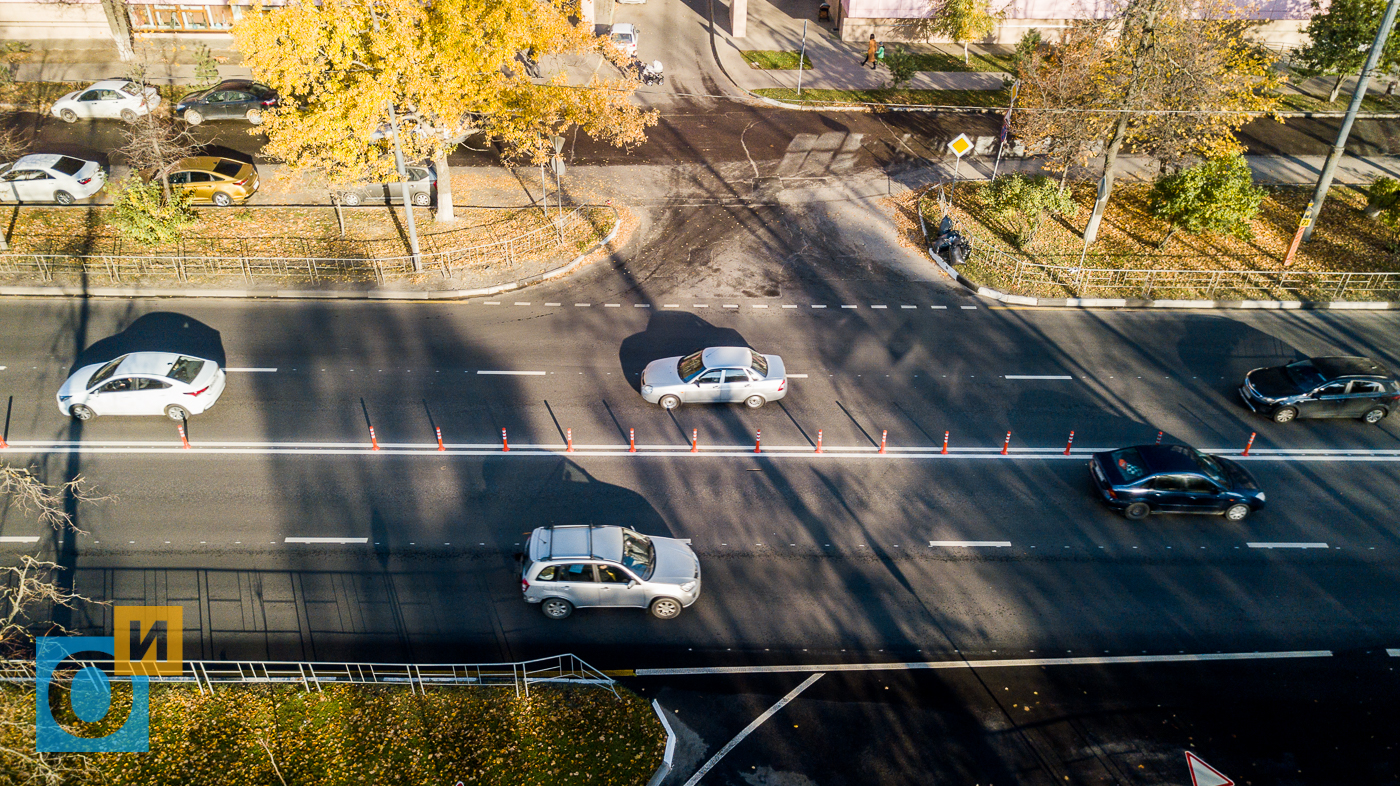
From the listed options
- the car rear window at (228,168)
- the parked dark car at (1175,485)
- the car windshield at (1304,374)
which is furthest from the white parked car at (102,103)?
the car windshield at (1304,374)

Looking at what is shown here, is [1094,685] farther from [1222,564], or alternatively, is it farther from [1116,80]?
[1116,80]

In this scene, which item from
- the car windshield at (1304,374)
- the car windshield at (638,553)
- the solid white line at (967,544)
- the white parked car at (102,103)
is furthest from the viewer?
the white parked car at (102,103)

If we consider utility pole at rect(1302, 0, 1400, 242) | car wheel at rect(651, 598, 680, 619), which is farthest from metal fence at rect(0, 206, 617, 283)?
utility pole at rect(1302, 0, 1400, 242)

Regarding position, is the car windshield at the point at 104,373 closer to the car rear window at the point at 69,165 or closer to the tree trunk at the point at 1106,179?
the car rear window at the point at 69,165

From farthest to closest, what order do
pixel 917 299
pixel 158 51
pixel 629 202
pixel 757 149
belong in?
pixel 158 51 → pixel 757 149 → pixel 629 202 → pixel 917 299

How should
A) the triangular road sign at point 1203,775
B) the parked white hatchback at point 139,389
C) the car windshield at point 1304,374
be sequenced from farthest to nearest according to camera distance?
the car windshield at point 1304,374, the parked white hatchback at point 139,389, the triangular road sign at point 1203,775

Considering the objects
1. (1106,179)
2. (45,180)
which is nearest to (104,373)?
(45,180)

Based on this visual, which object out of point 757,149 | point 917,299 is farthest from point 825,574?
point 757,149
